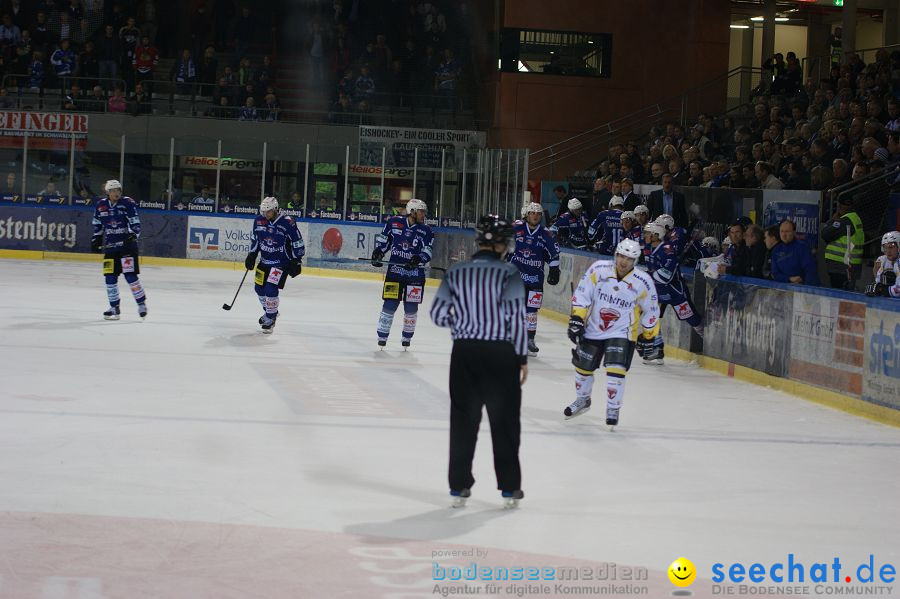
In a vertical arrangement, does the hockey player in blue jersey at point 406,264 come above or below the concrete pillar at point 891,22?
below

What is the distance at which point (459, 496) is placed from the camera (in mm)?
7035

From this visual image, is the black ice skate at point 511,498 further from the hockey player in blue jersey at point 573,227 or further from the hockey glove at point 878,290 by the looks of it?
the hockey player in blue jersey at point 573,227

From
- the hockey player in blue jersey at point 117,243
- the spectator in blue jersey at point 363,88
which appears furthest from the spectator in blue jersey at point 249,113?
the hockey player in blue jersey at point 117,243

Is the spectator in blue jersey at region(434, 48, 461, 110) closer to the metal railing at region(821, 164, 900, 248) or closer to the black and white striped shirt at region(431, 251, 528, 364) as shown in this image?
the metal railing at region(821, 164, 900, 248)

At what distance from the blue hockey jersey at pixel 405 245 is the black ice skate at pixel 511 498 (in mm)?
7814

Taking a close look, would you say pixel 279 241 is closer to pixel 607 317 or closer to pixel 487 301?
pixel 607 317

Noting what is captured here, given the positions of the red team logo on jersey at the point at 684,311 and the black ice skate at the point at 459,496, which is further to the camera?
the red team logo on jersey at the point at 684,311

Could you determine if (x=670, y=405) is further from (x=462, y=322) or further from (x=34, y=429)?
(x=34, y=429)

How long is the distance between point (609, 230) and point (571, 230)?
166 centimetres

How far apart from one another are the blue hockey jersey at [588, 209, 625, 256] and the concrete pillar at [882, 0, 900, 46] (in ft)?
37.8

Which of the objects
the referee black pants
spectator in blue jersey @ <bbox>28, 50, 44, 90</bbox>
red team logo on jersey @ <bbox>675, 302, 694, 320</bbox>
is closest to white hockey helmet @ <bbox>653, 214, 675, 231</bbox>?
red team logo on jersey @ <bbox>675, 302, 694, 320</bbox>

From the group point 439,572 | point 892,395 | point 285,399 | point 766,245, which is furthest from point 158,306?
point 439,572

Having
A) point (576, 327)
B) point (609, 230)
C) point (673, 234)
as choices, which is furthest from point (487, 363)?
point (609, 230)

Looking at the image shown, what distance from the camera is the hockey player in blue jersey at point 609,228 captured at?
18.1 meters
